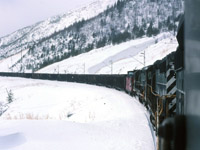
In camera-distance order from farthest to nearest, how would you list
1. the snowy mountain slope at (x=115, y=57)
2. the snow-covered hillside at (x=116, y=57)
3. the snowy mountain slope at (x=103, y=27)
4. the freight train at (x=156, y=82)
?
the snowy mountain slope at (x=103, y=27), the snowy mountain slope at (x=115, y=57), the snow-covered hillside at (x=116, y=57), the freight train at (x=156, y=82)

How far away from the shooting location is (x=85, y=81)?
6938cm

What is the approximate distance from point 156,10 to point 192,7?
198 metres

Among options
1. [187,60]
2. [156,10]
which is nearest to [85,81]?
[187,60]

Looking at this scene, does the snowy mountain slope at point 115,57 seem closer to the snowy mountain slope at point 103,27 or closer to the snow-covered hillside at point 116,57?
the snow-covered hillside at point 116,57

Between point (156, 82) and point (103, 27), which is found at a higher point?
point (103, 27)

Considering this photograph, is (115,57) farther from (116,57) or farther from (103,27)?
(103,27)

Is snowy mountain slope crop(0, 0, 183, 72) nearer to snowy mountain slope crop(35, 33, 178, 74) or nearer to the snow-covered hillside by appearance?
the snow-covered hillside

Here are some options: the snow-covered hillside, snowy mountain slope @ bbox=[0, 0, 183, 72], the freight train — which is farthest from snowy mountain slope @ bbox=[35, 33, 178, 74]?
the freight train

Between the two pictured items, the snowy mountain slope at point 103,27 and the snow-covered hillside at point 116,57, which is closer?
the snow-covered hillside at point 116,57

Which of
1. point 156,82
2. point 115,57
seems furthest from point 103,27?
point 156,82

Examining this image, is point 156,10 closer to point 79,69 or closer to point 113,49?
point 113,49

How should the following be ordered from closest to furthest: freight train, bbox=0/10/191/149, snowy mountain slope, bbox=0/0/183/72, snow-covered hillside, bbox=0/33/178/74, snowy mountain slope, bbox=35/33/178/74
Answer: freight train, bbox=0/10/191/149, snow-covered hillside, bbox=0/33/178/74, snowy mountain slope, bbox=35/33/178/74, snowy mountain slope, bbox=0/0/183/72

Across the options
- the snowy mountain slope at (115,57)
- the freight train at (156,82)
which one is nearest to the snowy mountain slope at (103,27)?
the snowy mountain slope at (115,57)

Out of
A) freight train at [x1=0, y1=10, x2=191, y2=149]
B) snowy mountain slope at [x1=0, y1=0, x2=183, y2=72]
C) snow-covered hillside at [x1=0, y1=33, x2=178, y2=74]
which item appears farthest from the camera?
snowy mountain slope at [x1=0, y1=0, x2=183, y2=72]
